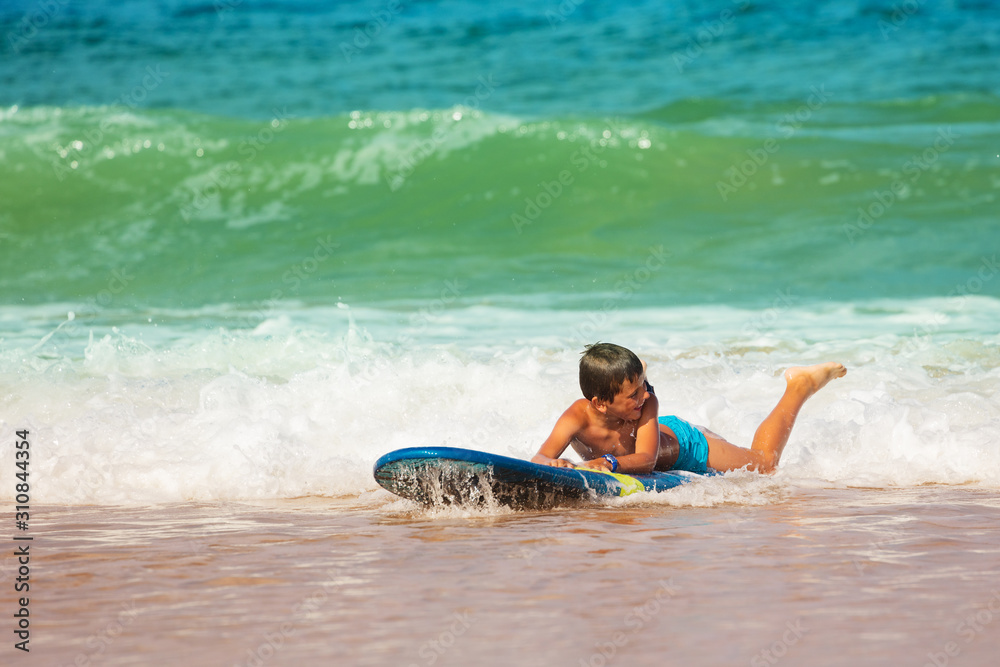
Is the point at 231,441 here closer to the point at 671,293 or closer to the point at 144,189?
the point at 671,293

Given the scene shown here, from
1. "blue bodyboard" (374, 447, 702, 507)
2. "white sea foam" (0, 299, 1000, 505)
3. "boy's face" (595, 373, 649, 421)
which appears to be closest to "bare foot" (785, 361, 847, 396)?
"white sea foam" (0, 299, 1000, 505)

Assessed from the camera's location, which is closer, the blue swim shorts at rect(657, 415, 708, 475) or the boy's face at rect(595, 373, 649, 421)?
the boy's face at rect(595, 373, 649, 421)

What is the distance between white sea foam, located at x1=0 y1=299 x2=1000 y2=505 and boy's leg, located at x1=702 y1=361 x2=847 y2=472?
0.12 m

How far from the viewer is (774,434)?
4715 millimetres

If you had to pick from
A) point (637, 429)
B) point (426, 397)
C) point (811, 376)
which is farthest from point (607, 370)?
point (426, 397)

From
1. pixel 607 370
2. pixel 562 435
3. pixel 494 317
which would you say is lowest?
pixel 562 435

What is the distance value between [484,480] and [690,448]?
1.14 meters

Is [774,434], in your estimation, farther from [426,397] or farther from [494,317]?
[494,317]

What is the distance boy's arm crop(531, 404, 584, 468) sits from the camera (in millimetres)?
4340

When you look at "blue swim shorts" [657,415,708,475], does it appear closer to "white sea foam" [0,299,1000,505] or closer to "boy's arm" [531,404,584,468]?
"white sea foam" [0,299,1000,505]

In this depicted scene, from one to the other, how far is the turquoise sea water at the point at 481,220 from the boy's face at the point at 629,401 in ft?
3.09

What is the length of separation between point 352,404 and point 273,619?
10.3ft

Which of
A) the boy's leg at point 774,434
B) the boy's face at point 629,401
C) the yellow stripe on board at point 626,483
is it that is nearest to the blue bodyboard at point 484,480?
the yellow stripe on board at point 626,483

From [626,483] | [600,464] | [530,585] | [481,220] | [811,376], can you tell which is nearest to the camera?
[530,585]
